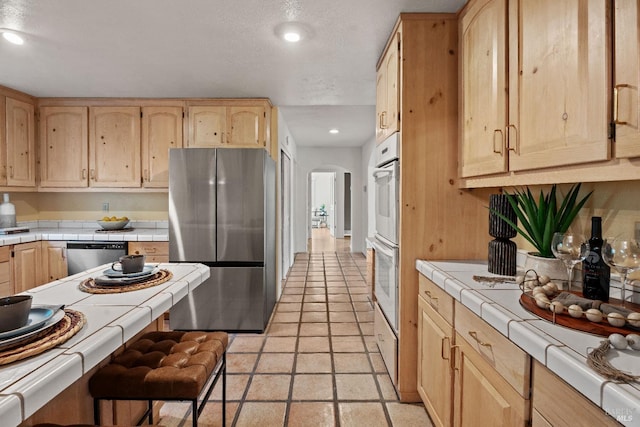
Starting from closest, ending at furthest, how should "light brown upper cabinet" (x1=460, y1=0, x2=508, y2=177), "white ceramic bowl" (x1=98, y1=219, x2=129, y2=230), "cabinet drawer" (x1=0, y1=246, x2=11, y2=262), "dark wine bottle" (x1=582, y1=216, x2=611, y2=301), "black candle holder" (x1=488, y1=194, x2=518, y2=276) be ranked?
1. "dark wine bottle" (x1=582, y1=216, x2=611, y2=301)
2. "light brown upper cabinet" (x1=460, y1=0, x2=508, y2=177)
3. "black candle holder" (x1=488, y1=194, x2=518, y2=276)
4. "cabinet drawer" (x1=0, y1=246, x2=11, y2=262)
5. "white ceramic bowl" (x1=98, y1=219, x2=129, y2=230)

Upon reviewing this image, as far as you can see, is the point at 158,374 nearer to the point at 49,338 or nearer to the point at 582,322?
the point at 49,338

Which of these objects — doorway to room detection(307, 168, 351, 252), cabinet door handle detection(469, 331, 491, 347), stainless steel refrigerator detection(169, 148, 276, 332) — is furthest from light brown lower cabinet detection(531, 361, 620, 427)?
doorway to room detection(307, 168, 351, 252)

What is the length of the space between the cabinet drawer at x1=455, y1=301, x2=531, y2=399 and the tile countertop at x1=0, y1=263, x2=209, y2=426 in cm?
115

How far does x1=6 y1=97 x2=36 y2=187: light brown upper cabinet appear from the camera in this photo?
11.6ft

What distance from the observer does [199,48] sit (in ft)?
8.31

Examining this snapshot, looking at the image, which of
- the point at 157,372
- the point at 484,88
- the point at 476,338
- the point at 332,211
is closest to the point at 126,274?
the point at 157,372

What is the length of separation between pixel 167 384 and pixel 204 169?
2.27m

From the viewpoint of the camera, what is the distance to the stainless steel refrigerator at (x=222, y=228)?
326cm

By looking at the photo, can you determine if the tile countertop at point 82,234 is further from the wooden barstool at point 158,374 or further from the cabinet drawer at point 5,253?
the wooden barstool at point 158,374

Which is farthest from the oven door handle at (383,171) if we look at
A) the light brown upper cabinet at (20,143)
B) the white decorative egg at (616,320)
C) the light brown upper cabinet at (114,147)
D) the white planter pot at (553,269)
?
the light brown upper cabinet at (20,143)

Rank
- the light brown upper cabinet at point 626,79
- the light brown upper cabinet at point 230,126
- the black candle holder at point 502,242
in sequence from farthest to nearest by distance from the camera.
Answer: the light brown upper cabinet at point 230,126 < the black candle holder at point 502,242 < the light brown upper cabinet at point 626,79

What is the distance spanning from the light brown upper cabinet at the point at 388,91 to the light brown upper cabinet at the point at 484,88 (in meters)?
0.37

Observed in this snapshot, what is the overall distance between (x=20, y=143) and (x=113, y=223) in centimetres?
118

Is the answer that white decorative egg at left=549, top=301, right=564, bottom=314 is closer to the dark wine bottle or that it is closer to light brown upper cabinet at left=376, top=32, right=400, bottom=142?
the dark wine bottle
